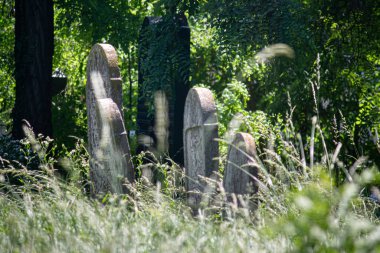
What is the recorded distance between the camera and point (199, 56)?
48.3 ft

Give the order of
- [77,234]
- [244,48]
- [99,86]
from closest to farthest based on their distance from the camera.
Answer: [77,234]
[99,86]
[244,48]

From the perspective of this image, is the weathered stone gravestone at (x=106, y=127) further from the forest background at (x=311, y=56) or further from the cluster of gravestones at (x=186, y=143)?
the forest background at (x=311, y=56)

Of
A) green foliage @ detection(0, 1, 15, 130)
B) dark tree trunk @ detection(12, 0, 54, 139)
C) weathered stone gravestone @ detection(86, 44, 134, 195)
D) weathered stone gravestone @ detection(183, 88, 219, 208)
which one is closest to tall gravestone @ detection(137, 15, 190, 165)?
dark tree trunk @ detection(12, 0, 54, 139)

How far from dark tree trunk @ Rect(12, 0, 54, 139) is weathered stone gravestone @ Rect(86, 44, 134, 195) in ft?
13.0

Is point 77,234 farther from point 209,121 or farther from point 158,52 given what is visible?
point 158,52

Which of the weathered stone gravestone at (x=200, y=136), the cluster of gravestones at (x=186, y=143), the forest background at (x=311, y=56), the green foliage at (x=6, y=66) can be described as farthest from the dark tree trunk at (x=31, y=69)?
the weathered stone gravestone at (x=200, y=136)

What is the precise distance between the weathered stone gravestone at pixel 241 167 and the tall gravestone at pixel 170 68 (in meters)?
4.63

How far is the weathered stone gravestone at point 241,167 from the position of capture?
198 inches

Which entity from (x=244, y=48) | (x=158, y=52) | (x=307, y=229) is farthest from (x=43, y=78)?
(x=307, y=229)

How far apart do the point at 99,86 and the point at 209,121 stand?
1.19 meters

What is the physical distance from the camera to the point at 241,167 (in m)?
5.02

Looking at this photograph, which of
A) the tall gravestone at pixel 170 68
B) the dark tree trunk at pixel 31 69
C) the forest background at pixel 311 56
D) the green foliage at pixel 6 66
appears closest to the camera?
the forest background at pixel 311 56

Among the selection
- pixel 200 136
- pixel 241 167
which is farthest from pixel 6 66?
pixel 241 167

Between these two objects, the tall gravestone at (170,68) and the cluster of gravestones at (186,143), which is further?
the tall gravestone at (170,68)
